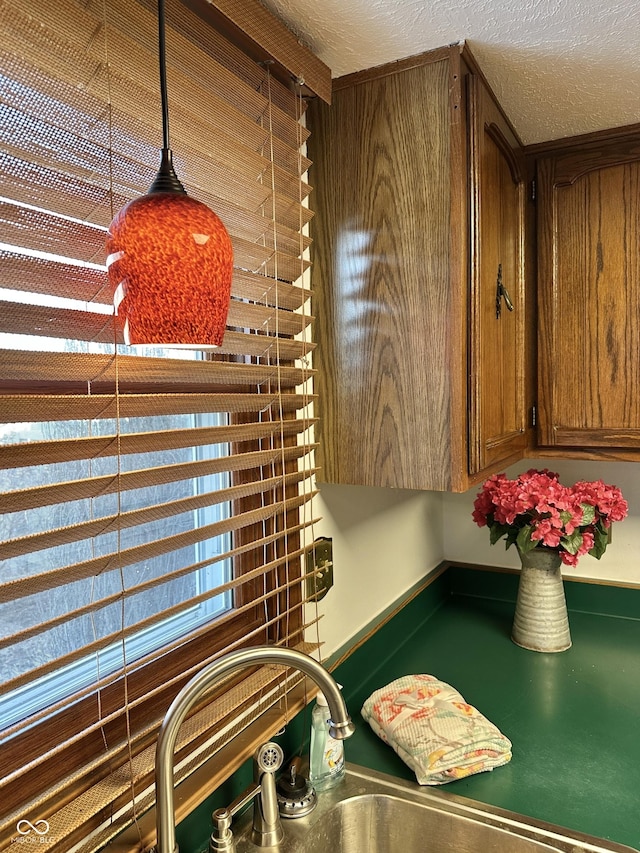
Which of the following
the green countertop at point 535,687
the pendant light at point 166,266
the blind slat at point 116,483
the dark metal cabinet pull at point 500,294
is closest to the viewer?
the pendant light at point 166,266

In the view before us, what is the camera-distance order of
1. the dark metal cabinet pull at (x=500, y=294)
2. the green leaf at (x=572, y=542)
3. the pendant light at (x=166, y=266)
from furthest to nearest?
the green leaf at (x=572, y=542), the dark metal cabinet pull at (x=500, y=294), the pendant light at (x=166, y=266)

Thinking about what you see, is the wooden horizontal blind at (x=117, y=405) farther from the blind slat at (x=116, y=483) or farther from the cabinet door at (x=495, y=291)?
the cabinet door at (x=495, y=291)

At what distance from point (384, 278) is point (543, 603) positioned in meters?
0.95

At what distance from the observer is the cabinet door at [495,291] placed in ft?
3.67

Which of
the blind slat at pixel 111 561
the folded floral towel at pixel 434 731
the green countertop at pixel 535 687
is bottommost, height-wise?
the green countertop at pixel 535 687

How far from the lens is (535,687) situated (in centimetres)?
140

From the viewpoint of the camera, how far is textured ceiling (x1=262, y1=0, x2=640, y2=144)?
925mm

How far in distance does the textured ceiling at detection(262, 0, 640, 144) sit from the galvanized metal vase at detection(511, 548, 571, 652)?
104 cm

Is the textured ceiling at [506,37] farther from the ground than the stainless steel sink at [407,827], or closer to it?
farther from the ground

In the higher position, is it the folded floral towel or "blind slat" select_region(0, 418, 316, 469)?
"blind slat" select_region(0, 418, 316, 469)

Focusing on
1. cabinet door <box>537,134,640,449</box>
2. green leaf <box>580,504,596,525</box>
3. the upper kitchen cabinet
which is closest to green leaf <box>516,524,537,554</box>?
green leaf <box>580,504,596,525</box>

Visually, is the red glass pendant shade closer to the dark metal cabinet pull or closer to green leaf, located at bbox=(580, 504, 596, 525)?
the dark metal cabinet pull

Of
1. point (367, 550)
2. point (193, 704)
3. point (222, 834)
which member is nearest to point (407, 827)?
point (222, 834)

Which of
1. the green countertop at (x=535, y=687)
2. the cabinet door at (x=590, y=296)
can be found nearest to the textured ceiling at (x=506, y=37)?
the cabinet door at (x=590, y=296)
